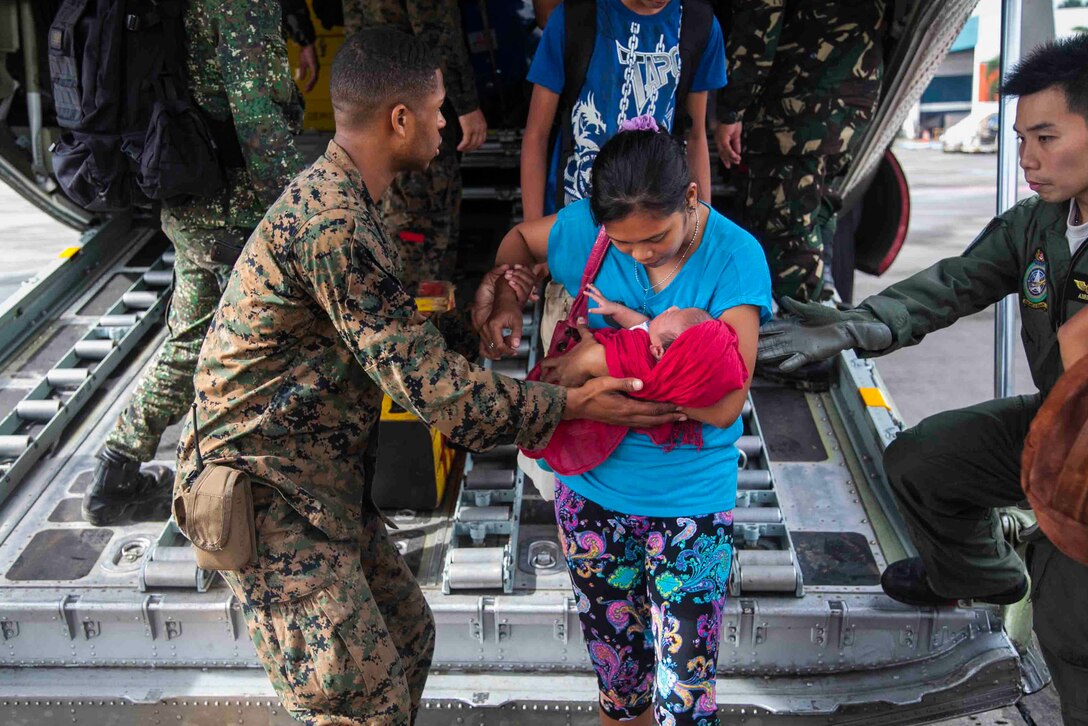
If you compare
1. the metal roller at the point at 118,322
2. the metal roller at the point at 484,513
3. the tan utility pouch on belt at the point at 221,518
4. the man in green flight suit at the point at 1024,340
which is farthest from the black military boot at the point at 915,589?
the metal roller at the point at 118,322

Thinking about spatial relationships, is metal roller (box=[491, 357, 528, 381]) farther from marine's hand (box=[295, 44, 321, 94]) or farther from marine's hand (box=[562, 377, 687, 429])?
marine's hand (box=[295, 44, 321, 94])

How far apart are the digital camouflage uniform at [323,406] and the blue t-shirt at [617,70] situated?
2.90ft

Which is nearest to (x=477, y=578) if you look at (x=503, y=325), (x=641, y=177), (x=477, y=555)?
(x=477, y=555)

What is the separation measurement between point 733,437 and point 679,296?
1.13 ft

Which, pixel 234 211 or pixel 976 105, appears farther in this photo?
pixel 976 105

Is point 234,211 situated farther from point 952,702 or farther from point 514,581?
point 952,702

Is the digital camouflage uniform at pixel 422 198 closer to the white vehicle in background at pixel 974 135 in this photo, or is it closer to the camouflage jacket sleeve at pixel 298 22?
the camouflage jacket sleeve at pixel 298 22

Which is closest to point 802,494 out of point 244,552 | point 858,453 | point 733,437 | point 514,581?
point 858,453

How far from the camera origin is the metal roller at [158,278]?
4.60 meters

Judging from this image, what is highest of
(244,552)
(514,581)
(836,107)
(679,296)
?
(836,107)

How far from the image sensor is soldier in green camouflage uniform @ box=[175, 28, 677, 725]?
1950 millimetres

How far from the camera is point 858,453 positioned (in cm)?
359

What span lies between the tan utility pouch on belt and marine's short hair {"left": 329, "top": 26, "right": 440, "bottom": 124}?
0.79 m

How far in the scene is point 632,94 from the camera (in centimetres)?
A: 273
